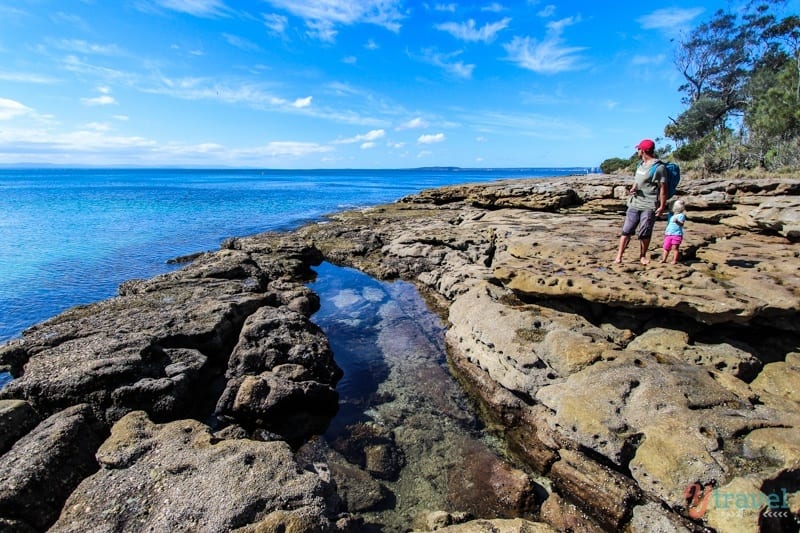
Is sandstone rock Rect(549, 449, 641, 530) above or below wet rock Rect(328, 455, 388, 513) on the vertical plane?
above

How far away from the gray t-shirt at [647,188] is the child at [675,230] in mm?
653

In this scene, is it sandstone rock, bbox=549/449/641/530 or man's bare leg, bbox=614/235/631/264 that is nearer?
sandstone rock, bbox=549/449/641/530

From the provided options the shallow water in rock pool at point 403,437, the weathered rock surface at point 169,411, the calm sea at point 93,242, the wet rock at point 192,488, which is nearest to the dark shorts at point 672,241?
the shallow water in rock pool at point 403,437

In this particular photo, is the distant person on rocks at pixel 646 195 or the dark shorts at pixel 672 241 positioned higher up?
the distant person on rocks at pixel 646 195

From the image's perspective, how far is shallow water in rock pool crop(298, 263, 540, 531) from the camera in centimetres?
734

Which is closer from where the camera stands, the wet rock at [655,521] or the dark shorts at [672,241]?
the wet rock at [655,521]

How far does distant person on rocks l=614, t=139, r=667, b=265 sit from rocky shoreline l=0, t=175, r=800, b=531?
1.25 metres

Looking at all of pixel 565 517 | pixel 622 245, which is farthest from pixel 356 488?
pixel 622 245

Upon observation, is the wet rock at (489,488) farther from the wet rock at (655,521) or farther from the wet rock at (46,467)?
the wet rock at (46,467)

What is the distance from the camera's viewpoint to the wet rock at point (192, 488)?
215 inches

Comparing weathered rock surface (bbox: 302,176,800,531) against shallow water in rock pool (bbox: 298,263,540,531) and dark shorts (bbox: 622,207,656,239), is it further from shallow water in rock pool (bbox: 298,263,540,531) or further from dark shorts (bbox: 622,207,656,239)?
dark shorts (bbox: 622,207,656,239)

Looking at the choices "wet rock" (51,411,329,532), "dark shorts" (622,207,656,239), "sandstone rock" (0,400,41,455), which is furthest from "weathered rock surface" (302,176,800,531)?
"sandstone rock" (0,400,41,455)

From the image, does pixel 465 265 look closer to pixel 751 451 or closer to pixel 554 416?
pixel 554 416

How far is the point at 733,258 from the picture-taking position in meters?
10.9
